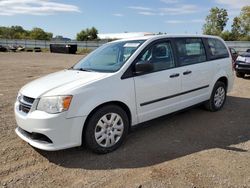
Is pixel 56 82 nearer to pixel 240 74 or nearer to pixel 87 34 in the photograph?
pixel 240 74

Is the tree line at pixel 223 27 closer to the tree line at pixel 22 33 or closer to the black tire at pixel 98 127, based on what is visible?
the tree line at pixel 22 33

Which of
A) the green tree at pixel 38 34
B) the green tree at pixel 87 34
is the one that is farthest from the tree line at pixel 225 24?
the green tree at pixel 38 34

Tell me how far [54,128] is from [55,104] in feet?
1.01

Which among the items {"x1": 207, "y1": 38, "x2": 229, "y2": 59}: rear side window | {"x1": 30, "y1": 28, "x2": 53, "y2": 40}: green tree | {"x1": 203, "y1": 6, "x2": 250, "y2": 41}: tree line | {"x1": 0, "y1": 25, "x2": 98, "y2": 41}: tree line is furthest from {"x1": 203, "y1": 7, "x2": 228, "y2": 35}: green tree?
{"x1": 207, "y1": 38, "x2": 229, "y2": 59}: rear side window

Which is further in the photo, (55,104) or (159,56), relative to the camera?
(159,56)

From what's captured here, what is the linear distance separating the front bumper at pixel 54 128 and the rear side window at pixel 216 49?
3419 millimetres

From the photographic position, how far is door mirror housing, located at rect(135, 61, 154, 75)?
13.1 ft

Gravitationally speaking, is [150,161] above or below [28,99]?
below

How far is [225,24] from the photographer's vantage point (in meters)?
73.6

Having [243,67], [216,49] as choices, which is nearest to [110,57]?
[216,49]

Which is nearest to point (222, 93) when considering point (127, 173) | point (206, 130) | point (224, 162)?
point (206, 130)

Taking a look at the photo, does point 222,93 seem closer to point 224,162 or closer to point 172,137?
point 172,137

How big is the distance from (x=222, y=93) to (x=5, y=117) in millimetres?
4740

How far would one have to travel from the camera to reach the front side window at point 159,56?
A: 172 inches
